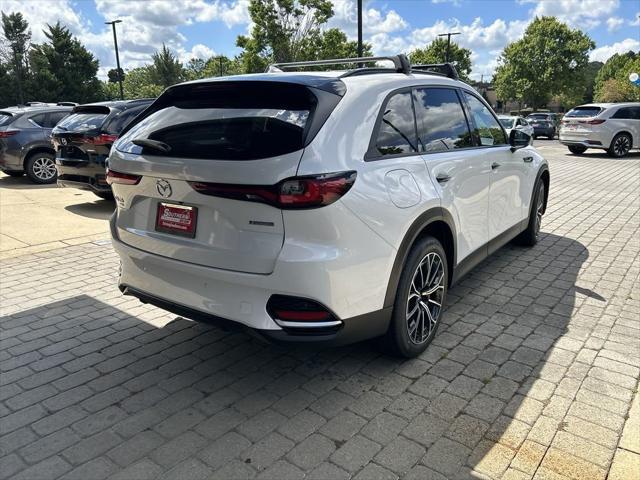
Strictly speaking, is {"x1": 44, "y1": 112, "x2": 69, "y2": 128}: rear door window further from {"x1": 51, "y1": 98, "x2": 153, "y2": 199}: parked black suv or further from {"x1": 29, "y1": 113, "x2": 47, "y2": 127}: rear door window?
{"x1": 51, "y1": 98, "x2": 153, "y2": 199}: parked black suv

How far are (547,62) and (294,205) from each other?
209 ft

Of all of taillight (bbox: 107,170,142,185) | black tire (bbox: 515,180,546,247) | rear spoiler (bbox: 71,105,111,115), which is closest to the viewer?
taillight (bbox: 107,170,142,185)

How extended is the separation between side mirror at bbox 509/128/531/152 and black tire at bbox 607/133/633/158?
15027 millimetres

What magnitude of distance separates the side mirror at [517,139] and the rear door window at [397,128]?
1.93m

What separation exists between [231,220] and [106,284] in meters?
2.87

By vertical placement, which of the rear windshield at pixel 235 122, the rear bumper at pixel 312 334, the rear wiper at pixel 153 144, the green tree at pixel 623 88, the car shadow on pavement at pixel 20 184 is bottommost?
the car shadow on pavement at pixel 20 184

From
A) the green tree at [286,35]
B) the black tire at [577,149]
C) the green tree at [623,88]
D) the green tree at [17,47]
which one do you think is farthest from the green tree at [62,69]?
the green tree at [623,88]

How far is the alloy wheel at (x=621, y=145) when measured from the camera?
17.5m

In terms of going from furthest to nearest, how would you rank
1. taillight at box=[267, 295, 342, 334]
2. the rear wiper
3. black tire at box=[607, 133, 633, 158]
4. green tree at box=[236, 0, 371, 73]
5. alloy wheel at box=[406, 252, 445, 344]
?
1. green tree at box=[236, 0, 371, 73]
2. black tire at box=[607, 133, 633, 158]
3. alloy wheel at box=[406, 252, 445, 344]
4. the rear wiper
5. taillight at box=[267, 295, 342, 334]

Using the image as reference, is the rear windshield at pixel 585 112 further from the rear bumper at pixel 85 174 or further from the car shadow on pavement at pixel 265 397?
the rear bumper at pixel 85 174

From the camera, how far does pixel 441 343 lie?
370 centimetres

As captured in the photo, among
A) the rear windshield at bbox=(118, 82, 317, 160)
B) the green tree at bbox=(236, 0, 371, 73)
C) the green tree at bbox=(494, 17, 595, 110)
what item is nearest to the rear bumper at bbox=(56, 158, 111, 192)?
the rear windshield at bbox=(118, 82, 317, 160)

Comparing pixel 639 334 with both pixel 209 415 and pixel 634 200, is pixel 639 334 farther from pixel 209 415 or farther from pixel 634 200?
pixel 634 200

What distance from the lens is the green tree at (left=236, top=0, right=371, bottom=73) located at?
108 ft
